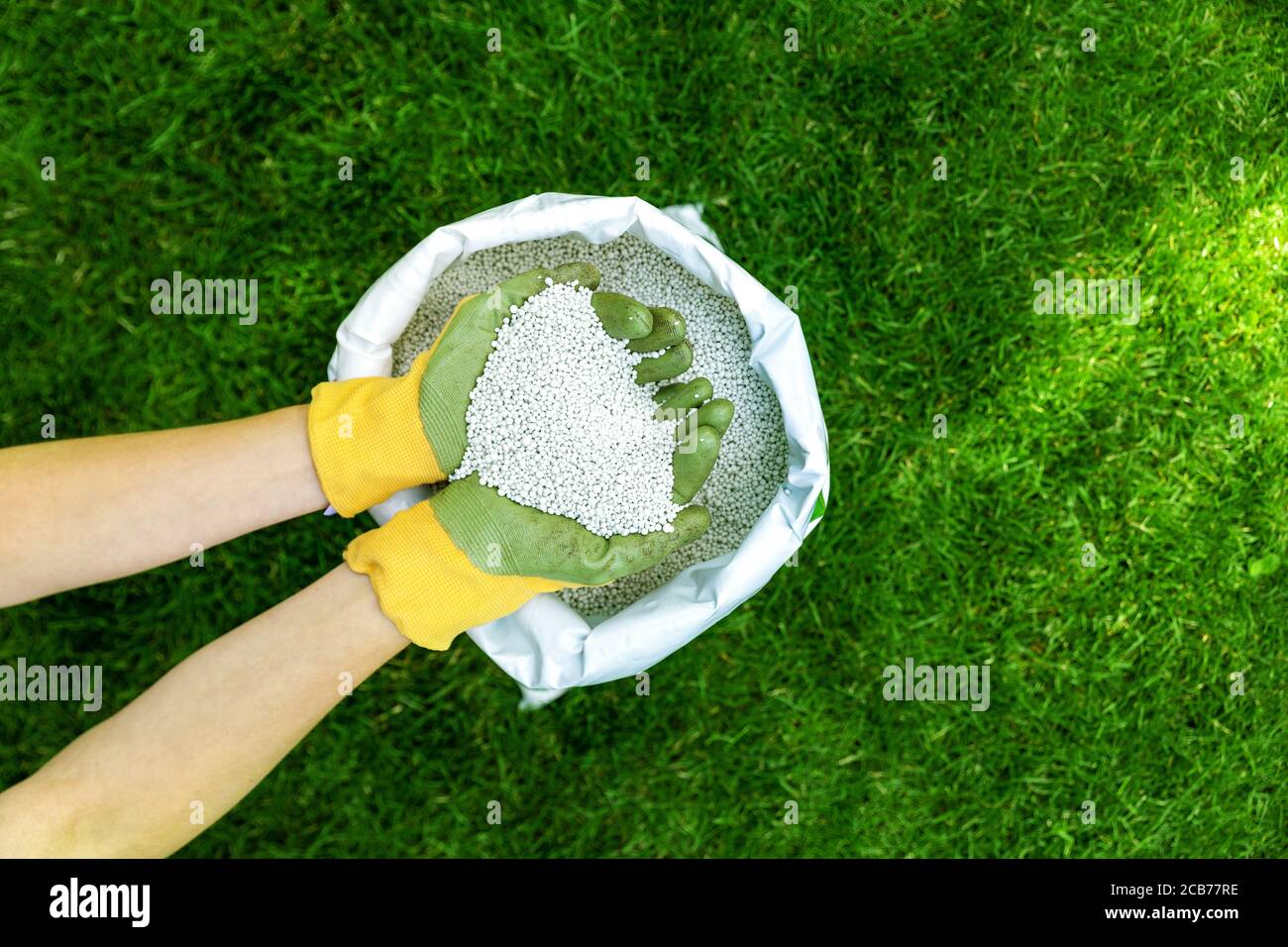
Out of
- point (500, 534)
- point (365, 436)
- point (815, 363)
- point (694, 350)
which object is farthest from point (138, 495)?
point (815, 363)

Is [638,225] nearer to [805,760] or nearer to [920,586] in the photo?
[920,586]

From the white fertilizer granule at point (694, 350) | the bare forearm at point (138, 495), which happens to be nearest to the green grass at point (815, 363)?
the white fertilizer granule at point (694, 350)

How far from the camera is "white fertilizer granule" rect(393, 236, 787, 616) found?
1229 mm

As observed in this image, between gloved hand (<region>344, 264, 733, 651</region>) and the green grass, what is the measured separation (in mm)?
310

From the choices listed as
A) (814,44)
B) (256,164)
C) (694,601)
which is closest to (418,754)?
(694,601)

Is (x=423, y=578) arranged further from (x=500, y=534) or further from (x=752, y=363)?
(x=752, y=363)

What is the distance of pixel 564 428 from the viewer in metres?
1.04

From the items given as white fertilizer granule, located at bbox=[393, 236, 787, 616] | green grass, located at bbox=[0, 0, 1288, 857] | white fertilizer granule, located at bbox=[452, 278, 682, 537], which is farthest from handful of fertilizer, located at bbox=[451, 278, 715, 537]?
green grass, located at bbox=[0, 0, 1288, 857]

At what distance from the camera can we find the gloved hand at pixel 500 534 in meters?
1.02

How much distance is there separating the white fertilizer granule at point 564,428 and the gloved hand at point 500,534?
2cm

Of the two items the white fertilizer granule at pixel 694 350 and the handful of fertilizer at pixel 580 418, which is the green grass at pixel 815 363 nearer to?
the white fertilizer granule at pixel 694 350

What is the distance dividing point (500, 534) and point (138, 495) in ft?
1.32

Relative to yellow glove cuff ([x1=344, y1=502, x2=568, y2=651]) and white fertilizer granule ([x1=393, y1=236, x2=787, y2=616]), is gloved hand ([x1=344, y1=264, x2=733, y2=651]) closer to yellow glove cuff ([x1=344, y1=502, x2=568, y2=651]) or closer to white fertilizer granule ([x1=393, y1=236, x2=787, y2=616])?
yellow glove cuff ([x1=344, y1=502, x2=568, y2=651])

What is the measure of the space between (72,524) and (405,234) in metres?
0.60
